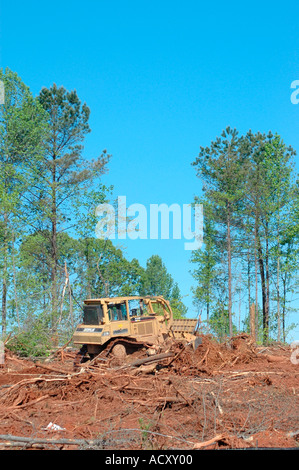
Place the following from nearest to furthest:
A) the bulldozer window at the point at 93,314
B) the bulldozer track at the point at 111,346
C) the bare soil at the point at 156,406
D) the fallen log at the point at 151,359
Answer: the bare soil at the point at 156,406
the fallen log at the point at 151,359
the bulldozer track at the point at 111,346
the bulldozer window at the point at 93,314

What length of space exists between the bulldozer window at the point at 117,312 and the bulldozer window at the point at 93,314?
1.21 ft

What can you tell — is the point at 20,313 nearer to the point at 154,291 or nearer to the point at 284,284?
the point at 284,284

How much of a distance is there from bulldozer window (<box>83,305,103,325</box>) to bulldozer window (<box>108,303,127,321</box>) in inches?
14.5

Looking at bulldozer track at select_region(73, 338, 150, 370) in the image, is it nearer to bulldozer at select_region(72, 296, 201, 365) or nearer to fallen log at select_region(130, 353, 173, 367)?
bulldozer at select_region(72, 296, 201, 365)

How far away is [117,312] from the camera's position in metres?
17.6

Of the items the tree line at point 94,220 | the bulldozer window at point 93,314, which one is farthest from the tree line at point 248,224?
the bulldozer window at point 93,314

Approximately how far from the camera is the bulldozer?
1702 cm

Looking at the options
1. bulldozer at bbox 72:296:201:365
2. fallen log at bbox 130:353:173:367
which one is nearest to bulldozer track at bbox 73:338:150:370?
bulldozer at bbox 72:296:201:365

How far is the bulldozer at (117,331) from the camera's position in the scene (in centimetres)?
1702

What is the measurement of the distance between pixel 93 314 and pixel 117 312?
0.85 metres

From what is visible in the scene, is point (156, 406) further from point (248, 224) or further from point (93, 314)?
point (248, 224)

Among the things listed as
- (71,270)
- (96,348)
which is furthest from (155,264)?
(96,348)

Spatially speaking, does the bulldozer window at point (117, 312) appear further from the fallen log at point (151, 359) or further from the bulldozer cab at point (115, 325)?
the fallen log at point (151, 359)
